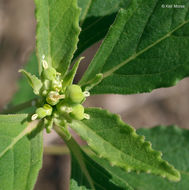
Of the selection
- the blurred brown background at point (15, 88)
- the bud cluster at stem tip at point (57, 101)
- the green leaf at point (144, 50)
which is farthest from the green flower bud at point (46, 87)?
the blurred brown background at point (15, 88)

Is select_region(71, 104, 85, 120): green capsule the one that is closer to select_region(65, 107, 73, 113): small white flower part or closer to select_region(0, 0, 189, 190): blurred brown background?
select_region(65, 107, 73, 113): small white flower part

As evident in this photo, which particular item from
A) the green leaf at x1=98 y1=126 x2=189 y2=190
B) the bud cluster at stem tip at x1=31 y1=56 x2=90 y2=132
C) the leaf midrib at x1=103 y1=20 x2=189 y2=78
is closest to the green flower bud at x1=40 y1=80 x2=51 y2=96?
the bud cluster at stem tip at x1=31 y1=56 x2=90 y2=132

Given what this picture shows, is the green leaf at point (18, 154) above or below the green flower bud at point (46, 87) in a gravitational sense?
below

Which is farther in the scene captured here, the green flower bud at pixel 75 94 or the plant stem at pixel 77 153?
the plant stem at pixel 77 153

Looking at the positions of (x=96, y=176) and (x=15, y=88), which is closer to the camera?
(x=96, y=176)

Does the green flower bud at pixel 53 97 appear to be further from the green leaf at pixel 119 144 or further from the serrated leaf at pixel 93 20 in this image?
the serrated leaf at pixel 93 20

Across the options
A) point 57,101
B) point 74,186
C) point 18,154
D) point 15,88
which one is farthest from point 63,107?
point 15,88

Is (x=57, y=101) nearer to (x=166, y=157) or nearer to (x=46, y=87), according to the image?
(x=46, y=87)
